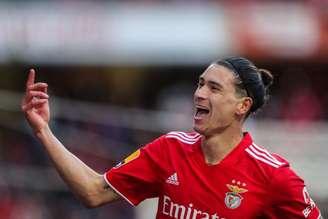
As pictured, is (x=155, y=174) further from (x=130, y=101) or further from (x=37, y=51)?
(x=130, y=101)

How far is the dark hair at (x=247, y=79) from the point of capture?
6020mm

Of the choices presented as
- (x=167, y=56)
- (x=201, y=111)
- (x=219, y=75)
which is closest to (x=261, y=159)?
(x=201, y=111)

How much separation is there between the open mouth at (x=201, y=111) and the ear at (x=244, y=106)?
8.1 inches

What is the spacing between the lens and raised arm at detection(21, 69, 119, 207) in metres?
5.80

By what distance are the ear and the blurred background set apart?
6.36 meters

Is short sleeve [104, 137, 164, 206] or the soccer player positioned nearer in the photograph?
the soccer player

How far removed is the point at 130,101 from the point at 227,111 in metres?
11.9

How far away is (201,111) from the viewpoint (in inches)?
234

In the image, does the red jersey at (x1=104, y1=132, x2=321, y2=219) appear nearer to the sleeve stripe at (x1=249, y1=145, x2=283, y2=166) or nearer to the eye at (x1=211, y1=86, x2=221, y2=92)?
the sleeve stripe at (x1=249, y1=145, x2=283, y2=166)

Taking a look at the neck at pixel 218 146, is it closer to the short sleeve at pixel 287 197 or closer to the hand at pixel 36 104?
the short sleeve at pixel 287 197

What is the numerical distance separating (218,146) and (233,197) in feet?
1.13

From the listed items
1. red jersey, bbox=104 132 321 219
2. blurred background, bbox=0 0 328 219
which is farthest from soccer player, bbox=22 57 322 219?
blurred background, bbox=0 0 328 219

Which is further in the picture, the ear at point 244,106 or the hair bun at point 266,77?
the hair bun at point 266,77

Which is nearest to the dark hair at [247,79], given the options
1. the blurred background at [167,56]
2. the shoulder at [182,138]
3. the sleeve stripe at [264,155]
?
the sleeve stripe at [264,155]
